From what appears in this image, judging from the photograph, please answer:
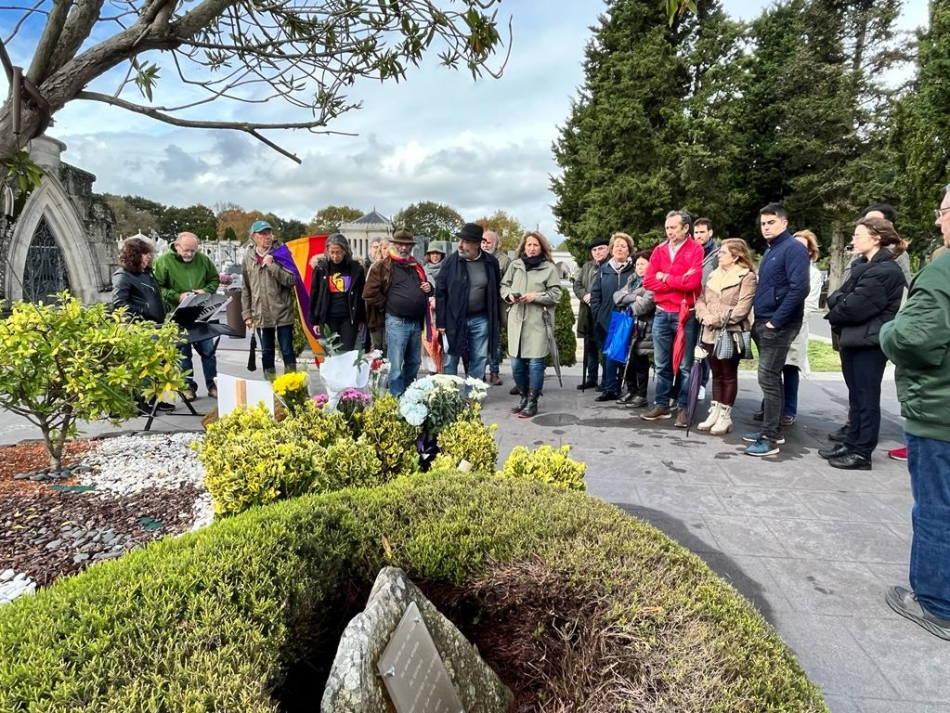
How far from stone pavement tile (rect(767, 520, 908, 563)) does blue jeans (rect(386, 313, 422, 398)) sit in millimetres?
4011

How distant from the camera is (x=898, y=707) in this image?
2.09 m

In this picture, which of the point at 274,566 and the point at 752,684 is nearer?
the point at 752,684

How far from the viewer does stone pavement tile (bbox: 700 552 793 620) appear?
2.75m

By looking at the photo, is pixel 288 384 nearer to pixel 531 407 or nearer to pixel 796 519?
pixel 531 407

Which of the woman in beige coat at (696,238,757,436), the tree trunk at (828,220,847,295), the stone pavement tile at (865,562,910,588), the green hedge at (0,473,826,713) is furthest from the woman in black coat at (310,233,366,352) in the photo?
the tree trunk at (828,220,847,295)

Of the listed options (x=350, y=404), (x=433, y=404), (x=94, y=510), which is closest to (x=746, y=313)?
(x=433, y=404)

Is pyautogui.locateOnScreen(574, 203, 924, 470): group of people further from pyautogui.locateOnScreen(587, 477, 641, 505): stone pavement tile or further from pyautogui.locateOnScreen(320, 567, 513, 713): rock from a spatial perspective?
pyautogui.locateOnScreen(320, 567, 513, 713): rock

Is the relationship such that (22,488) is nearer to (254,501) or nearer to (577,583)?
(254,501)

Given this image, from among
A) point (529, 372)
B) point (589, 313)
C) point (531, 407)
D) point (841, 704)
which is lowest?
point (841, 704)

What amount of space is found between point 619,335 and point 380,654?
562cm

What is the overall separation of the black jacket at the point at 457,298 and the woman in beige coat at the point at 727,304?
2243 mm

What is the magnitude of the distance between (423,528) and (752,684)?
1097mm

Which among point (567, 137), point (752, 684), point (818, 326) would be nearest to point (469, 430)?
point (752, 684)

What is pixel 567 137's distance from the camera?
29.6 metres
